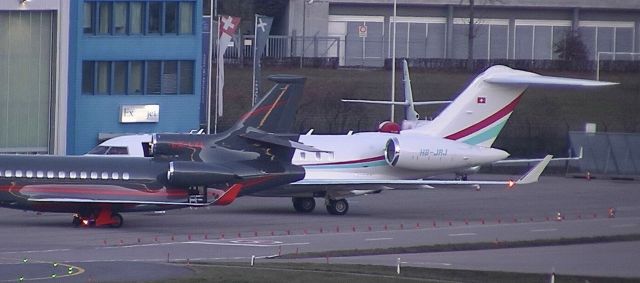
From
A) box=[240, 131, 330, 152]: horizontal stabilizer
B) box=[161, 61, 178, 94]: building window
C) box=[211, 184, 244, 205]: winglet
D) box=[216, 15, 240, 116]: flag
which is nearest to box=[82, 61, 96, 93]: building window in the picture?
box=[161, 61, 178, 94]: building window

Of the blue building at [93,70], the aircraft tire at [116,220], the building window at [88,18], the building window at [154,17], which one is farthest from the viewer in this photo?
the building window at [154,17]

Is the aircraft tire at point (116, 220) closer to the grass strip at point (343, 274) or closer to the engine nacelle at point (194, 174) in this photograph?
the engine nacelle at point (194, 174)

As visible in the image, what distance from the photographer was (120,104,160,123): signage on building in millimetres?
49812

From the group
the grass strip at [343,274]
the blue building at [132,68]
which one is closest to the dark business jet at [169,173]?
the grass strip at [343,274]

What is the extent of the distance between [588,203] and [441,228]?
981 cm

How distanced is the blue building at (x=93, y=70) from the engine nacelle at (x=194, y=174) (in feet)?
46.8

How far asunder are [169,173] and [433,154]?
1003cm

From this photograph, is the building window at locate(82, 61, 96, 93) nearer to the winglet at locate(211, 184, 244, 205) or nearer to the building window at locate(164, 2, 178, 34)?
the building window at locate(164, 2, 178, 34)

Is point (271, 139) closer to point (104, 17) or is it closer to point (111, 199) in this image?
point (111, 199)

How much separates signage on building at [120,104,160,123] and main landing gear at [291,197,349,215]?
453 inches

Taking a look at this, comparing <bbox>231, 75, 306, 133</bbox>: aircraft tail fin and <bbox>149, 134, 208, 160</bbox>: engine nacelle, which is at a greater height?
<bbox>231, 75, 306, 133</bbox>: aircraft tail fin

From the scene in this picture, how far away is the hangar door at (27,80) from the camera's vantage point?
47.2m

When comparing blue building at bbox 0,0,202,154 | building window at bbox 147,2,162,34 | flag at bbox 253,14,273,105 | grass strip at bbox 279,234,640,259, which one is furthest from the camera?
flag at bbox 253,14,273,105

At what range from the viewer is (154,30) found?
5012 centimetres
